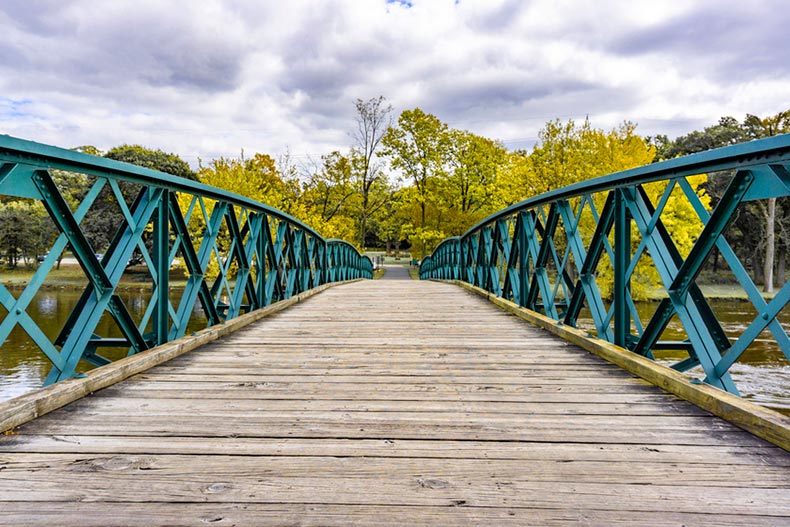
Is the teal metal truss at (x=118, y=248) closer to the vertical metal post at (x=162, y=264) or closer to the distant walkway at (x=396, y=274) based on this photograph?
the vertical metal post at (x=162, y=264)

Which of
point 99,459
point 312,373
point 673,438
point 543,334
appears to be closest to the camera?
point 99,459

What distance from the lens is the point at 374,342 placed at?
12.4 ft

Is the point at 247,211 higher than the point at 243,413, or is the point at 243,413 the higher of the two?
the point at 247,211

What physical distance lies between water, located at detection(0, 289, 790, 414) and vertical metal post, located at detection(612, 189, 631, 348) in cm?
903

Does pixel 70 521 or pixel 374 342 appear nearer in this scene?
pixel 70 521

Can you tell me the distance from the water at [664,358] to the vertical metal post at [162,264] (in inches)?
332

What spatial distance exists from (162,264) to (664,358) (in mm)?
13951

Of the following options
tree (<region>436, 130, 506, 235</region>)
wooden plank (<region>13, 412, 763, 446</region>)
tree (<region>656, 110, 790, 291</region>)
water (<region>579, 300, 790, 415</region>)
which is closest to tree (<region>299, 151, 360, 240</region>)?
tree (<region>436, 130, 506, 235</region>)

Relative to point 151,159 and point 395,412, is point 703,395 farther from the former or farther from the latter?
point 151,159

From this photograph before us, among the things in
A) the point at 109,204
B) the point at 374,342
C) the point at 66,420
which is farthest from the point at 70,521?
the point at 109,204

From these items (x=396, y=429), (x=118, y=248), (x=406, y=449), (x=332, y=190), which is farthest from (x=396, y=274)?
(x=406, y=449)

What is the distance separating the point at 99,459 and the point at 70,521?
0.37 metres

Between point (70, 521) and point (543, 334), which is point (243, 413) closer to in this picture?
point (70, 521)

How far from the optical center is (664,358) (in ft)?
44.8
